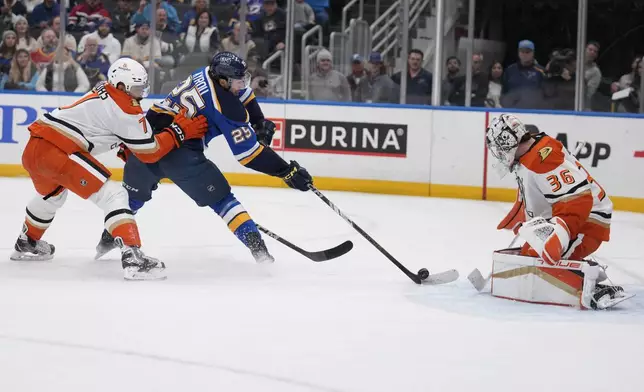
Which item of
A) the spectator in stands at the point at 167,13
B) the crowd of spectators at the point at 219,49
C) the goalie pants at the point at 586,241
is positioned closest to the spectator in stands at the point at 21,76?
the crowd of spectators at the point at 219,49

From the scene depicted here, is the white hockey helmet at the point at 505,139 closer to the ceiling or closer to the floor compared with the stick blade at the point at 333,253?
closer to the ceiling

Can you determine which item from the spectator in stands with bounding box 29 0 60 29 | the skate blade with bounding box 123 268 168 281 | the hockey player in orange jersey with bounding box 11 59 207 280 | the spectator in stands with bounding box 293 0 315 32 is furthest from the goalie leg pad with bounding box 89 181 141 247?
the spectator in stands with bounding box 29 0 60 29

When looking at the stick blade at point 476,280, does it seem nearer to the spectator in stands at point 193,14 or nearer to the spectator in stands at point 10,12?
the spectator in stands at point 193,14

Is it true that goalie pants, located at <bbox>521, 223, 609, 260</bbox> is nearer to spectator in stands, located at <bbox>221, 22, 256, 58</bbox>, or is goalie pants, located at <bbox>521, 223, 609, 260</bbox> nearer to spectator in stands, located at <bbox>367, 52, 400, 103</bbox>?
spectator in stands, located at <bbox>367, 52, 400, 103</bbox>

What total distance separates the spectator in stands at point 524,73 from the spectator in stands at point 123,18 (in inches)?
135

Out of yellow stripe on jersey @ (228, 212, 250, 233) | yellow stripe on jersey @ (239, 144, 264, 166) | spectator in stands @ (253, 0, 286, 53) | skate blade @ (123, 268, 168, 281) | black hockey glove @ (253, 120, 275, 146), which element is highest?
spectator in stands @ (253, 0, 286, 53)

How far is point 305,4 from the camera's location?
28.1 feet

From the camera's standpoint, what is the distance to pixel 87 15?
29.3 ft

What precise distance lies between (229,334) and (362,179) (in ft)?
16.6

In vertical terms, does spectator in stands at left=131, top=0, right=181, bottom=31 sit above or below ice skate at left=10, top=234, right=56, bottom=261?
above

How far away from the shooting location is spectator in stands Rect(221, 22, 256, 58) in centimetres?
852

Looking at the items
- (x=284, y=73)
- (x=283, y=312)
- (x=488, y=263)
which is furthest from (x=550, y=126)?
(x=283, y=312)

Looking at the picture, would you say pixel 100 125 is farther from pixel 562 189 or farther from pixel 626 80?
pixel 626 80

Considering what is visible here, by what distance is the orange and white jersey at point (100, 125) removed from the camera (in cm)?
421
